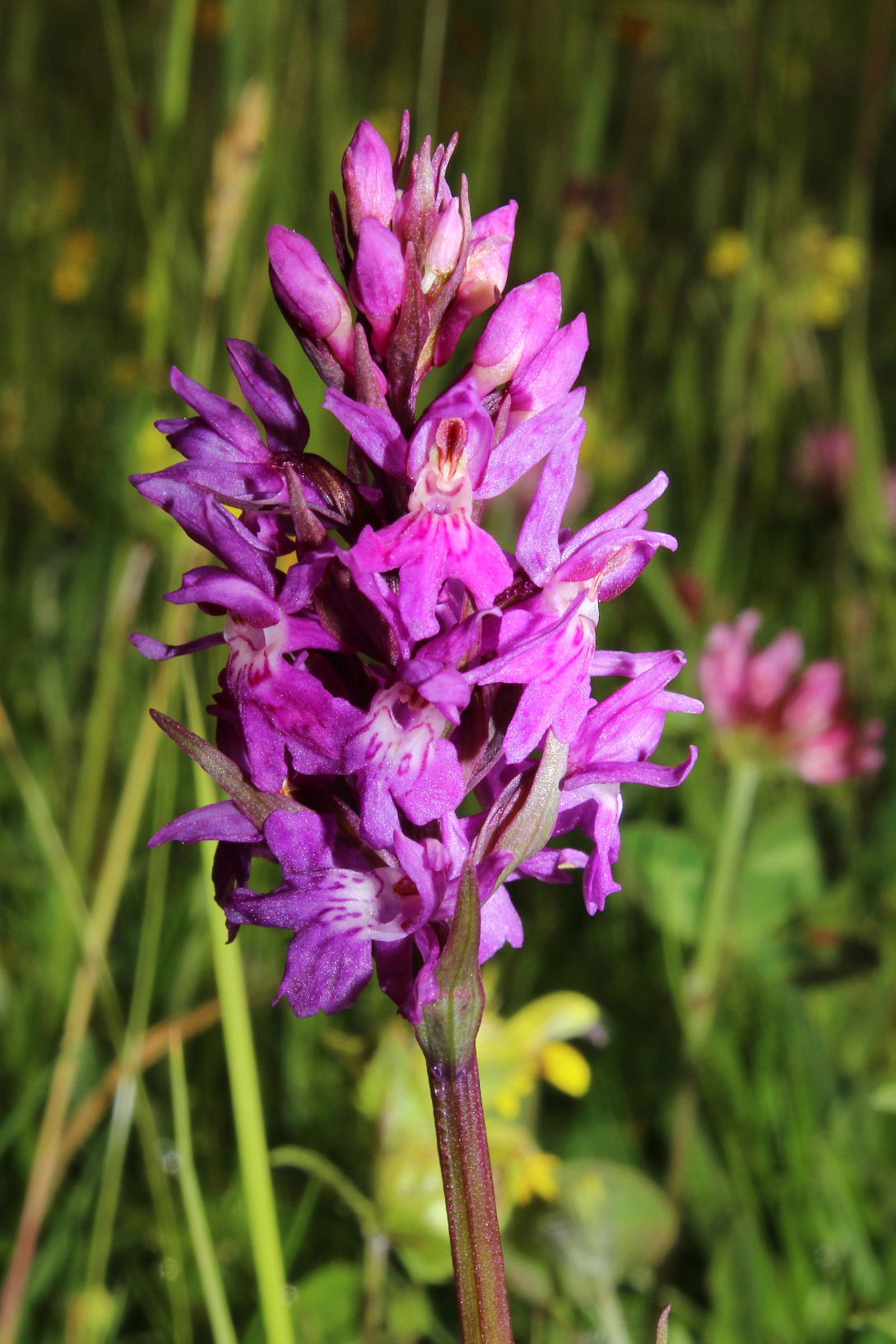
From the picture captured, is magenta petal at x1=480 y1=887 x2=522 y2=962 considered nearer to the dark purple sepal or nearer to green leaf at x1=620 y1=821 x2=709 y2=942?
the dark purple sepal

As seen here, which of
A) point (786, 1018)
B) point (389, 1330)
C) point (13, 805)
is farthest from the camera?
point (13, 805)

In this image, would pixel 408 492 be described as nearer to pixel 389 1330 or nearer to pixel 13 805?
pixel 389 1330

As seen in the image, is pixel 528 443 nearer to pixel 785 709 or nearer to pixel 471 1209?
pixel 471 1209

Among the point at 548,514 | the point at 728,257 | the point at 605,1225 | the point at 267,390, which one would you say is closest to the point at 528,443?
the point at 548,514

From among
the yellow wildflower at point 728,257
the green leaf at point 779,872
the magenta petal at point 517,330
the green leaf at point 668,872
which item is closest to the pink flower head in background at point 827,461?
the yellow wildflower at point 728,257

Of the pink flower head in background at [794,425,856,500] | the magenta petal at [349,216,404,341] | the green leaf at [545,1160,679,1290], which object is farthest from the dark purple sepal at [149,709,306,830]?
the pink flower head in background at [794,425,856,500]

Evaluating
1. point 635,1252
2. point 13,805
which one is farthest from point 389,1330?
point 13,805
